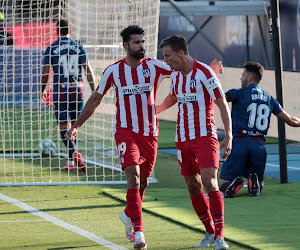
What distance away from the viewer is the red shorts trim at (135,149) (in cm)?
693

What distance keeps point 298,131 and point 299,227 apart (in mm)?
8049

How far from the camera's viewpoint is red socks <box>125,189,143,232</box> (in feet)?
22.1

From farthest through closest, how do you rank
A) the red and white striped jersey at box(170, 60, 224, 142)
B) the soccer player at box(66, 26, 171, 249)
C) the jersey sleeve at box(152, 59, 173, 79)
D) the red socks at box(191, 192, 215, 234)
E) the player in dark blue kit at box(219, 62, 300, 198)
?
the player in dark blue kit at box(219, 62, 300, 198) → the jersey sleeve at box(152, 59, 173, 79) → the soccer player at box(66, 26, 171, 249) → the red socks at box(191, 192, 215, 234) → the red and white striped jersey at box(170, 60, 224, 142)

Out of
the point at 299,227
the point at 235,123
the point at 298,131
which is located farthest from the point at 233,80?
the point at 299,227

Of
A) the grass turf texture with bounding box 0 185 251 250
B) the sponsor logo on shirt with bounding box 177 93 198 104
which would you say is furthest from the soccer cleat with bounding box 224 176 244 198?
the sponsor logo on shirt with bounding box 177 93 198 104

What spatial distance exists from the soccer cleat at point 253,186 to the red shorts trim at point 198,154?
2.82m

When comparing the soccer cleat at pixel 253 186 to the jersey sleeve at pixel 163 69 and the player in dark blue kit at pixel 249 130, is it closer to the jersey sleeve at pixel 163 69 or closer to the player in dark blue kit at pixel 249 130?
the player in dark blue kit at pixel 249 130

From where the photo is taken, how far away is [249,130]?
32.0 ft

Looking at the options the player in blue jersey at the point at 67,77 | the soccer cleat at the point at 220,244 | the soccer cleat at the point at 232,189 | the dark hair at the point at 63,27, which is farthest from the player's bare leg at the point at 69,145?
the soccer cleat at the point at 220,244

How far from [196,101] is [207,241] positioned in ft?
3.99

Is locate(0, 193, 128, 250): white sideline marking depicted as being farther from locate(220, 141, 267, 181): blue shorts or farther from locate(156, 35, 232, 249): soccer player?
locate(220, 141, 267, 181): blue shorts

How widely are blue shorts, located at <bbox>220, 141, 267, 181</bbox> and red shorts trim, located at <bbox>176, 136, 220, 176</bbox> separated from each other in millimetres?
2884

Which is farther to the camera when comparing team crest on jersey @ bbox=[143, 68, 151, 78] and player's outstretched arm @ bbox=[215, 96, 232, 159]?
team crest on jersey @ bbox=[143, 68, 151, 78]

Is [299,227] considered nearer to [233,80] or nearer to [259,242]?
[259,242]
